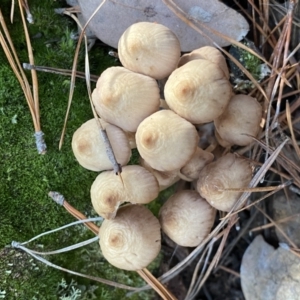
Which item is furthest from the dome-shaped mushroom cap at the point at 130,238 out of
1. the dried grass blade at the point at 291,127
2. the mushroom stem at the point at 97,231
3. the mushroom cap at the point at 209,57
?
the dried grass blade at the point at 291,127

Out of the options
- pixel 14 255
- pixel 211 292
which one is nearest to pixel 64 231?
pixel 14 255

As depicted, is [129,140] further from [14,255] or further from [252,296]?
[252,296]

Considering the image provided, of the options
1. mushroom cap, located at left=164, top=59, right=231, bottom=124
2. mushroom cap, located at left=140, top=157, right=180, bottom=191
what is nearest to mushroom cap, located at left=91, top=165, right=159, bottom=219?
mushroom cap, located at left=140, top=157, right=180, bottom=191

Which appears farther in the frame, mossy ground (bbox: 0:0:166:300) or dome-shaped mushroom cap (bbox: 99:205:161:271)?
mossy ground (bbox: 0:0:166:300)

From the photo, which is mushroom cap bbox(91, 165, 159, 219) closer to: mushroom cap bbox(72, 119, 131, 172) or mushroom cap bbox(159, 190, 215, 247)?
mushroom cap bbox(72, 119, 131, 172)

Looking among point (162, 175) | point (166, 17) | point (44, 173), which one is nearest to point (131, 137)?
point (162, 175)

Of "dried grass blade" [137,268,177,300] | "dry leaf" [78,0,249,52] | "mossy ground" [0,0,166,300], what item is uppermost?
"dry leaf" [78,0,249,52]

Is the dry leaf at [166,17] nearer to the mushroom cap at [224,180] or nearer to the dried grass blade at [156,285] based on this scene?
the mushroom cap at [224,180]

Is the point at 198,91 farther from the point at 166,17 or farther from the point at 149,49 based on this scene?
the point at 166,17
